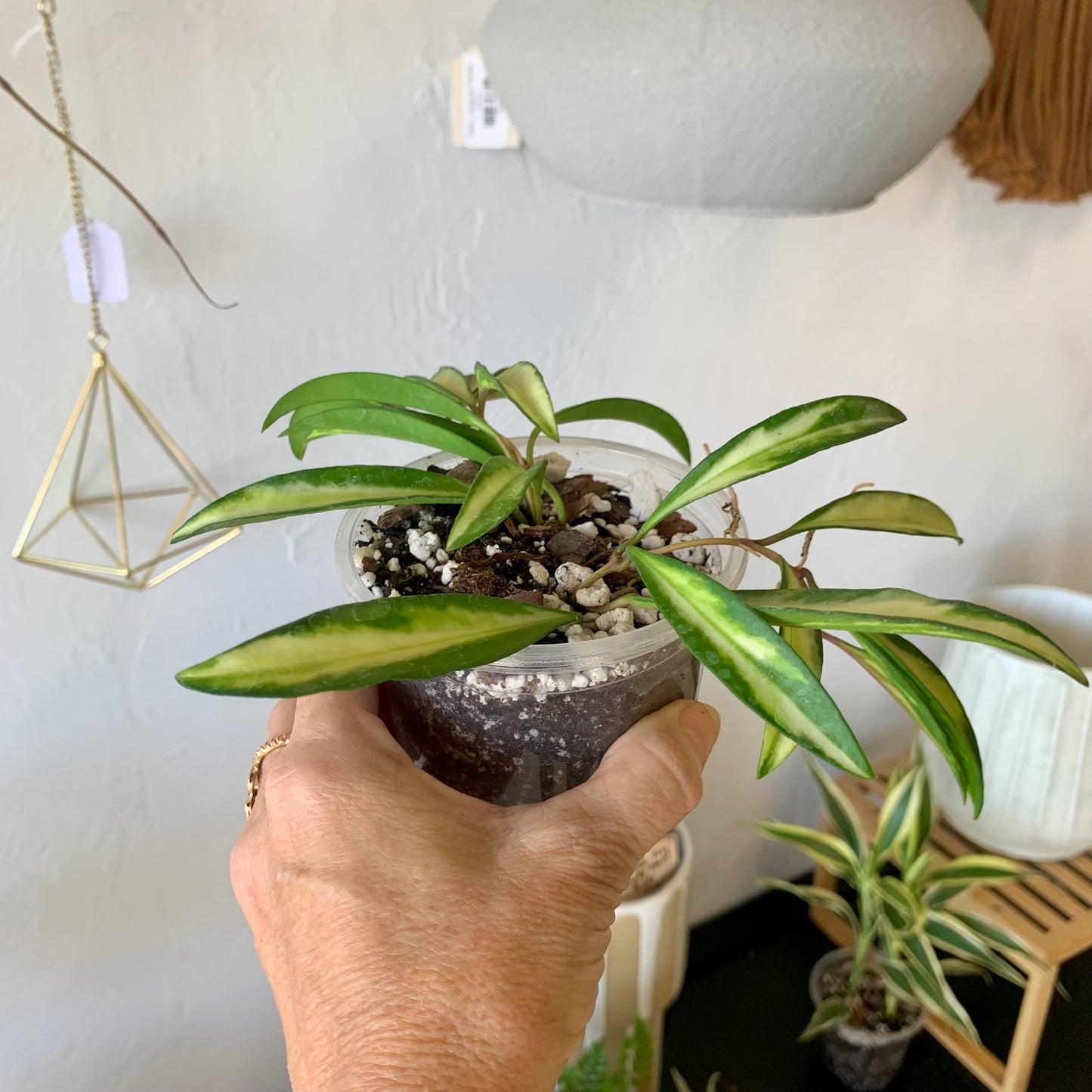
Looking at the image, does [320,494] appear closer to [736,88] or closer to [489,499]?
[489,499]

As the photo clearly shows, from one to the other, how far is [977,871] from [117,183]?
1216 mm

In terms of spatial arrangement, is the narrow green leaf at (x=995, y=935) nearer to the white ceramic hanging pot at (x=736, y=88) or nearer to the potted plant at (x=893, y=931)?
the potted plant at (x=893, y=931)

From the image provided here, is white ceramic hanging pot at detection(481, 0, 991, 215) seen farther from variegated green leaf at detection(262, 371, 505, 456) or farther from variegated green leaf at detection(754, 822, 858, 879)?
variegated green leaf at detection(754, 822, 858, 879)

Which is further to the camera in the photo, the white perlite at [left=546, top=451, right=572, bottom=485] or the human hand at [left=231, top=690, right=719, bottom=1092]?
the white perlite at [left=546, top=451, right=572, bottom=485]

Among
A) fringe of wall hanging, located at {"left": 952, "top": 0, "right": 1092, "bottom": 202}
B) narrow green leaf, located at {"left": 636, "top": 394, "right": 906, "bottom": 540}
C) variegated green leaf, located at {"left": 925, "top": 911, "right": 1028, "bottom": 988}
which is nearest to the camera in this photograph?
narrow green leaf, located at {"left": 636, "top": 394, "right": 906, "bottom": 540}

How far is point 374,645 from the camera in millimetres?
366

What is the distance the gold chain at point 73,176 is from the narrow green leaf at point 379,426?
0.26m

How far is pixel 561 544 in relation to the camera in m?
0.52

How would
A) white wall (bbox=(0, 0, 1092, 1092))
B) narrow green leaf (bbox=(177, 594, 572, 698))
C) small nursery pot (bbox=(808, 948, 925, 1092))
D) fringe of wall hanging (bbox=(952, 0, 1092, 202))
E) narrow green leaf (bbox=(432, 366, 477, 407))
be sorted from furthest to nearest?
small nursery pot (bbox=(808, 948, 925, 1092)) < fringe of wall hanging (bbox=(952, 0, 1092, 202)) < white wall (bbox=(0, 0, 1092, 1092)) < narrow green leaf (bbox=(432, 366, 477, 407)) < narrow green leaf (bbox=(177, 594, 572, 698))

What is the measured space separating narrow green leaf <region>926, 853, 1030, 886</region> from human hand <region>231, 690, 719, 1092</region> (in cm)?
82

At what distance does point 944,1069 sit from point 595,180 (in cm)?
135

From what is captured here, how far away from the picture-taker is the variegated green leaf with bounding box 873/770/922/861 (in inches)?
44.9

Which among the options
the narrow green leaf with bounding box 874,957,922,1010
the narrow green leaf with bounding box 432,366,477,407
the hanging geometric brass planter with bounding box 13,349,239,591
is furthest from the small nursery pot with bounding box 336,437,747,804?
the narrow green leaf with bounding box 874,957,922,1010

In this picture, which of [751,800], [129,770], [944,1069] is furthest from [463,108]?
[944,1069]
